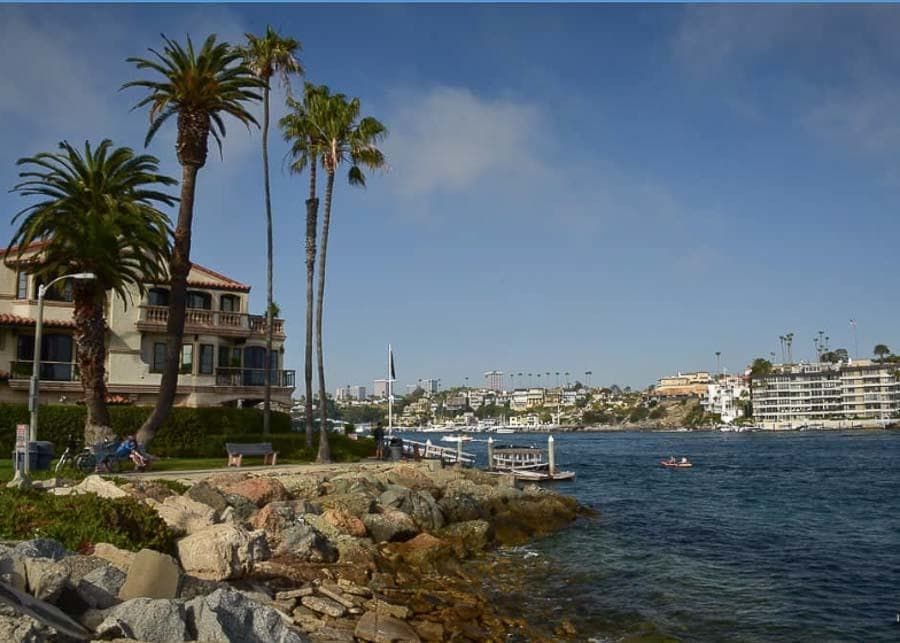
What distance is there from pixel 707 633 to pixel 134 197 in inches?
1058

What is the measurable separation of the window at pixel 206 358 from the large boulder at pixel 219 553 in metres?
29.6

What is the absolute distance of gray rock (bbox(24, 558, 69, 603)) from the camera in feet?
31.1

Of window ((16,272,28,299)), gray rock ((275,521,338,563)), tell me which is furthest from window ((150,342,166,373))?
gray rock ((275,521,338,563))

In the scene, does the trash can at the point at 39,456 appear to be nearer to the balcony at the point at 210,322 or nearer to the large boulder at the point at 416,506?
the large boulder at the point at 416,506

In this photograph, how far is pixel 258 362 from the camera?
152ft

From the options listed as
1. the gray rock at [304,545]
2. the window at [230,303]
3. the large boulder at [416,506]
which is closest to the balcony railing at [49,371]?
the window at [230,303]

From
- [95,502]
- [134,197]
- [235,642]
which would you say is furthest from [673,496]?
[235,642]

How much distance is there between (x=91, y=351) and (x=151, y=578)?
22065 millimetres

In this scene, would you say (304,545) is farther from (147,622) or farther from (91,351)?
(91,351)

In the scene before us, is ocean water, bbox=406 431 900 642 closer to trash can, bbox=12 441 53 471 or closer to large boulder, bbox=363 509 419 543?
large boulder, bbox=363 509 419 543

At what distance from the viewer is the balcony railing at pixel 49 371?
126 ft

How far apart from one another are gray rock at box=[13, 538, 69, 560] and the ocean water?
31.6 ft

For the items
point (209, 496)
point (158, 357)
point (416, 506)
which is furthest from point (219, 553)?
point (158, 357)

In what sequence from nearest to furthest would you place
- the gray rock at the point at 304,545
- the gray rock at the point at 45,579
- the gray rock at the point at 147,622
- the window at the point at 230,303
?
the gray rock at the point at 147,622, the gray rock at the point at 45,579, the gray rock at the point at 304,545, the window at the point at 230,303
